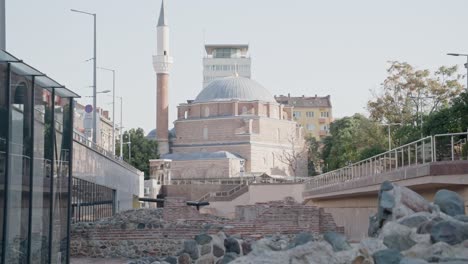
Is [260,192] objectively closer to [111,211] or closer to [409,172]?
[111,211]

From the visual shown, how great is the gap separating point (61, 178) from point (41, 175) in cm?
176

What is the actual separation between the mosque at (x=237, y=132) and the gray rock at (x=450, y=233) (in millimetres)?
109829

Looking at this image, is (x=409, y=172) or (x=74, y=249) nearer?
(x=409, y=172)

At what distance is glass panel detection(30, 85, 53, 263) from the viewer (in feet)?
60.7

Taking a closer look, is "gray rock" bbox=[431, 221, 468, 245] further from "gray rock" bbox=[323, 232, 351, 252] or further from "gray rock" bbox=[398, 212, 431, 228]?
"gray rock" bbox=[323, 232, 351, 252]

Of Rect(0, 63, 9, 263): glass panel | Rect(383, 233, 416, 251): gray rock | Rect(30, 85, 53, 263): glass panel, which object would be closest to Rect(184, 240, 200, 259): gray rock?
Rect(30, 85, 53, 263): glass panel

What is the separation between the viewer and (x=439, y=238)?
48.9 ft

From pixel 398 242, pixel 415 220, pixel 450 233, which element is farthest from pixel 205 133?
pixel 450 233

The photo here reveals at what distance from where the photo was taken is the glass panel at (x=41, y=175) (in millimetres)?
18516

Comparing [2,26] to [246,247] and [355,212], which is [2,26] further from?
[355,212]

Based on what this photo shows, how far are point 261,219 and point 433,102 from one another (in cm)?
3658

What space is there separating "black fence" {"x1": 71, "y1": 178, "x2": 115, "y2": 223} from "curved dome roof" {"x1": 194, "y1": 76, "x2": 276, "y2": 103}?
8343cm

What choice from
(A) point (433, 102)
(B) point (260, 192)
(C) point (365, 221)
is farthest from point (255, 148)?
(C) point (365, 221)

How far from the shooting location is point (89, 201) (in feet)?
133
